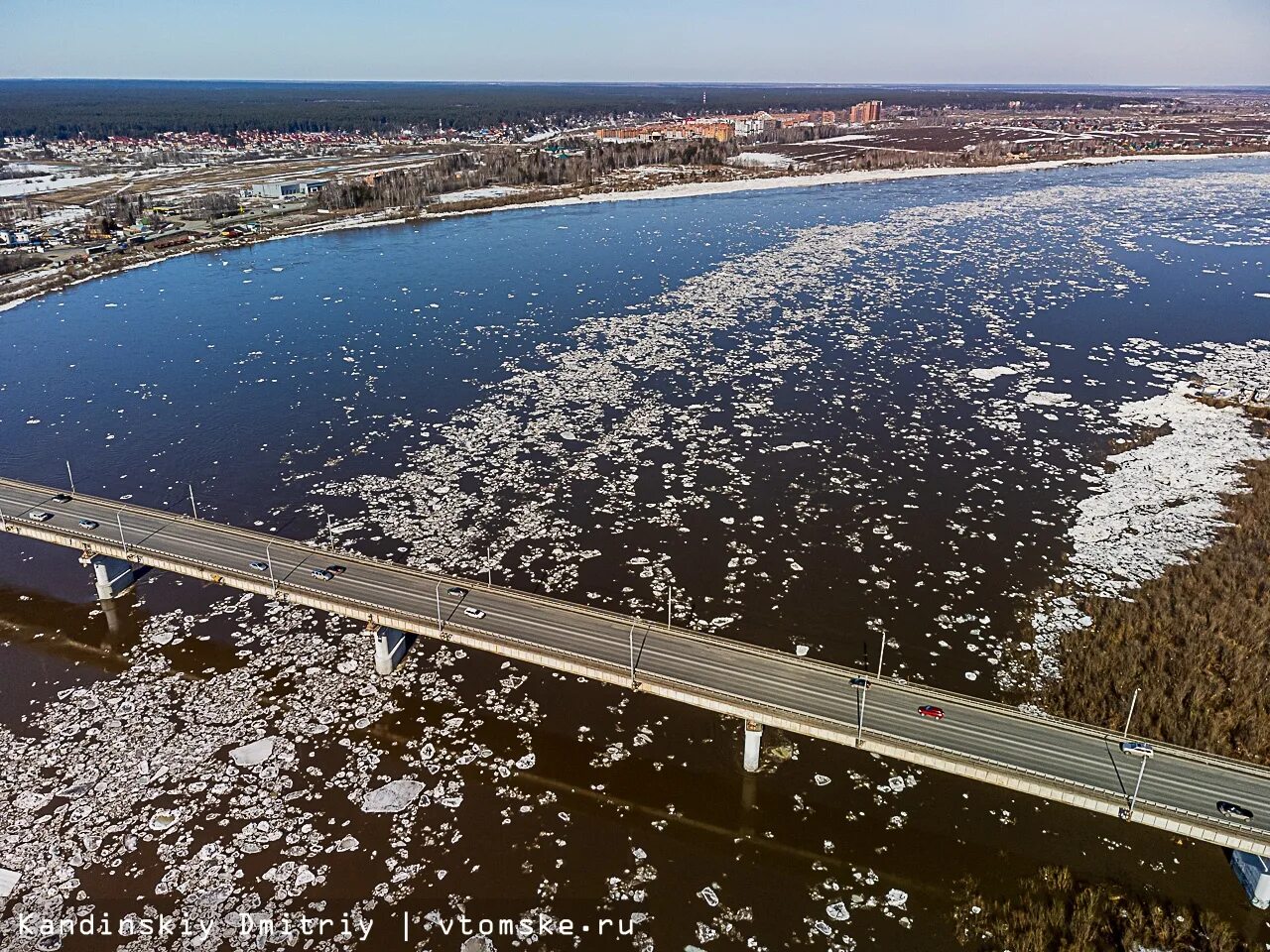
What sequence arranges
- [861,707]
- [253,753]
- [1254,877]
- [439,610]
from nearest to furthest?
[1254,877] → [861,707] → [253,753] → [439,610]

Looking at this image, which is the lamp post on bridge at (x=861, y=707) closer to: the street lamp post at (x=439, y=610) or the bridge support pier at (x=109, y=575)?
the street lamp post at (x=439, y=610)

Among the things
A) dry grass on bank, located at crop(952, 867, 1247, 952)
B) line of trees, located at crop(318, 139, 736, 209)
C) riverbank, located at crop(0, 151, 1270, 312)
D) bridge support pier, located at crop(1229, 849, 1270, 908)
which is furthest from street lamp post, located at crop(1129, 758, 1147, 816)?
line of trees, located at crop(318, 139, 736, 209)

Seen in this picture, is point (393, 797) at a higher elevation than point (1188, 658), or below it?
below

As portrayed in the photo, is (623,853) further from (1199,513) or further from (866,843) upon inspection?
(1199,513)

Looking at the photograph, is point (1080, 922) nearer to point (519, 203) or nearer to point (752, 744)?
point (752, 744)

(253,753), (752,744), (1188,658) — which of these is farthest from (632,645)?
(1188,658)

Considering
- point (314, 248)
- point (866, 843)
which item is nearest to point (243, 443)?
point (866, 843)
